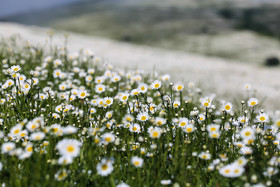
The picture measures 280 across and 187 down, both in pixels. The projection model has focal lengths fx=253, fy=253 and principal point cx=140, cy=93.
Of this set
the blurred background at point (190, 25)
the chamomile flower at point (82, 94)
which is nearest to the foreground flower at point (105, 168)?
the chamomile flower at point (82, 94)

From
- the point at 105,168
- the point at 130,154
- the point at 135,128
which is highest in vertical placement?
the point at 135,128

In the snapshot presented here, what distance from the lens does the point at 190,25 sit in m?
59.7

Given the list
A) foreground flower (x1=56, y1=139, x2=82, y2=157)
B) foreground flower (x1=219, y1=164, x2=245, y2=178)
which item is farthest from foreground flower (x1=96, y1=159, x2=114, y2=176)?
foreground flower (x1=219, y1=164, x2=245, y2=178)

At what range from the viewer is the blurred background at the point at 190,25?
149ft

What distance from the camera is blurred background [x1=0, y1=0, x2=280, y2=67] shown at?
45.4 metres

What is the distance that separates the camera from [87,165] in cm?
258

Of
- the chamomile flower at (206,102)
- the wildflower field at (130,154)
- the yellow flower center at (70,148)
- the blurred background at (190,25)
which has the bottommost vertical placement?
the wildflower field at (130,154)

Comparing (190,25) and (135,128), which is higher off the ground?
(190,25)

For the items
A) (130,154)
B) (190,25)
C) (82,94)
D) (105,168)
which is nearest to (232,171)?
(105,168)

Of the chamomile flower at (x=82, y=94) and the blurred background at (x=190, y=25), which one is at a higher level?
the blurred background at (x=190, y=25)

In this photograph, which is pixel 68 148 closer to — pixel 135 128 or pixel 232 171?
pixel 135 128

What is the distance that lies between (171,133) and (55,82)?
3344 mm

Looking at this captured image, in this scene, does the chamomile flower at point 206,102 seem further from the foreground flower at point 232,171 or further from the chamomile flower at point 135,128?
the foreground flower at point 232,171

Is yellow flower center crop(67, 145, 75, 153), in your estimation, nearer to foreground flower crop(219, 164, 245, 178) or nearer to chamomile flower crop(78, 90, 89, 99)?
foreground flower crop(219, 164, 245, 178)
